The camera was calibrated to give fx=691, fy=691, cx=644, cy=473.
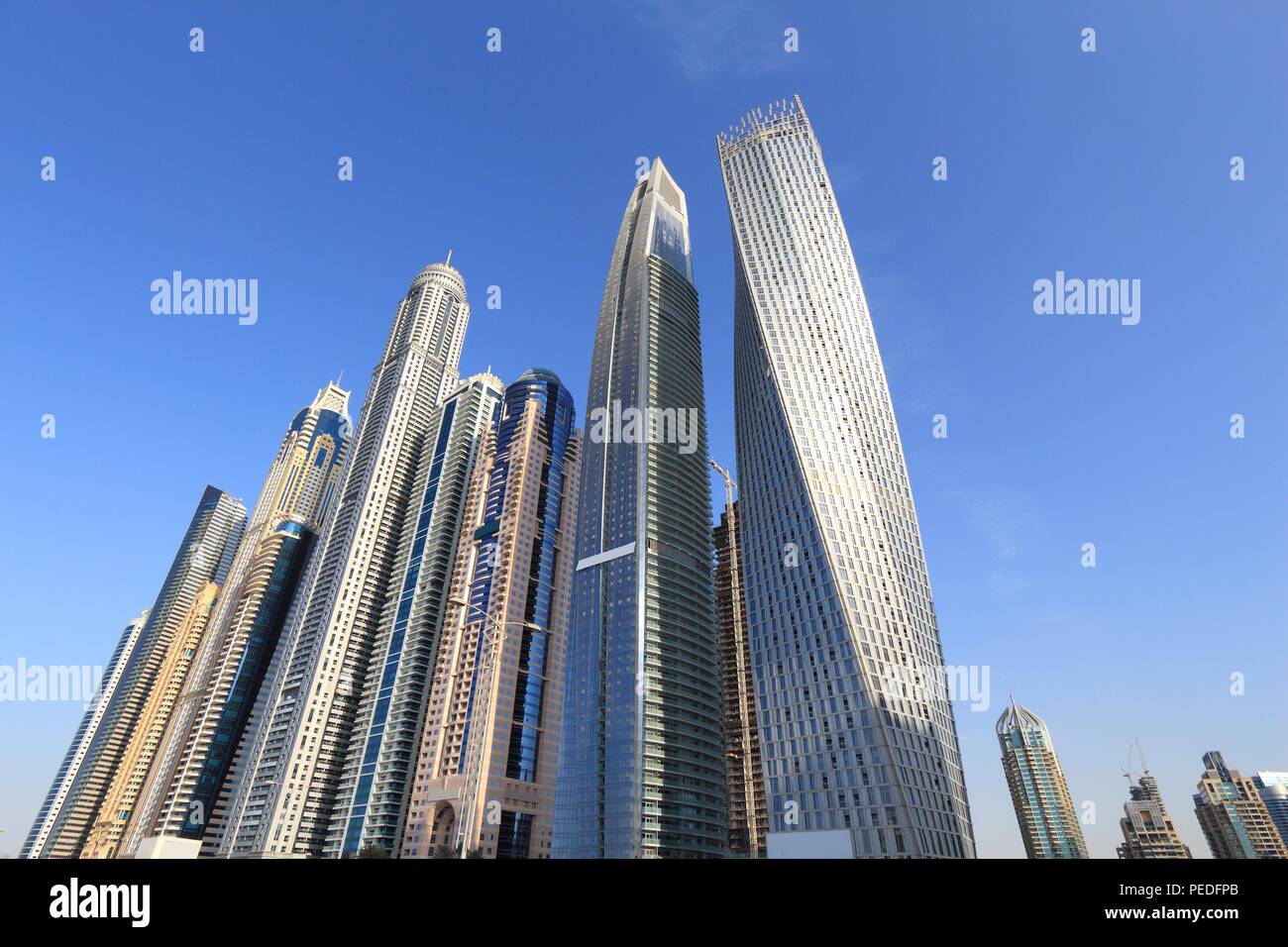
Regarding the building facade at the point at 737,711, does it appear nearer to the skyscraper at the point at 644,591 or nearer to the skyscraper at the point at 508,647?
the skyscraper at the point at 644,591

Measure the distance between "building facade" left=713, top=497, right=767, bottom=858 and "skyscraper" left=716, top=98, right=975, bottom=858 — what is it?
34.5m

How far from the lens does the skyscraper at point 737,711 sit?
13888cm

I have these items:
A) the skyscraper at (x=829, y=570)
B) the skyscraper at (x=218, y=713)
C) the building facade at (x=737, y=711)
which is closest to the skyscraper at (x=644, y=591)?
the building facade at (x=737, y=711)

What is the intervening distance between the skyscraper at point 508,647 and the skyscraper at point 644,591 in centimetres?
1410

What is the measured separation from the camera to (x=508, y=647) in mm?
141375

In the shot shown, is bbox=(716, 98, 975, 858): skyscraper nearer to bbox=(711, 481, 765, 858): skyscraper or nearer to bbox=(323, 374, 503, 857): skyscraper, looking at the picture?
bbox=(711, 481, 765, 858): skyscraper

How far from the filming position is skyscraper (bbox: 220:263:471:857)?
139 metres

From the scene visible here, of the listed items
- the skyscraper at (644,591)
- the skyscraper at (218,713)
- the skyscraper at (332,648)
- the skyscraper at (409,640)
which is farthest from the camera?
the skyscraper at (218,713)

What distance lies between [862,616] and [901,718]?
44.5 ft

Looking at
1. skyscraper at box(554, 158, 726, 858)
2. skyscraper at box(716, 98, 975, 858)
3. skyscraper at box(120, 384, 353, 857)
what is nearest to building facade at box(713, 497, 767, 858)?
skyscraper at box(554, 158, 726, 858)
